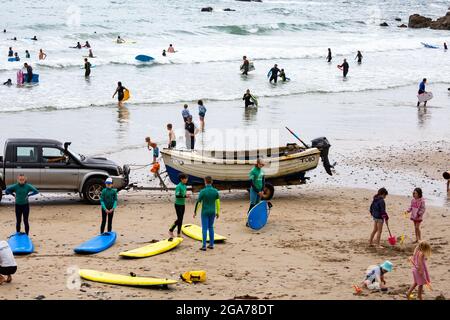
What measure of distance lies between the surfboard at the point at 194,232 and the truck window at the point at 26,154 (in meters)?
4.37

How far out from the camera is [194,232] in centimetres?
1564

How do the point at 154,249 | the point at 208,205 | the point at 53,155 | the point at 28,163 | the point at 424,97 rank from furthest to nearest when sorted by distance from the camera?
1. the point at 424,97
2. the point at 53,155
3. the point at 28,163
4. the point at 208,205
5. the point at 154,249

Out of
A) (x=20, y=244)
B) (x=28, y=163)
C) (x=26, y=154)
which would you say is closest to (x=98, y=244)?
(x=20, y=244)

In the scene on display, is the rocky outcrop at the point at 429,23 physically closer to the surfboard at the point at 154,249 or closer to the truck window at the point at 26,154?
the truck window at the point at 26,154

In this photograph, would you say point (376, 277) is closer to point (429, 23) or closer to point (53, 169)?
point (53, 169)

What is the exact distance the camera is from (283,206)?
1862 cm

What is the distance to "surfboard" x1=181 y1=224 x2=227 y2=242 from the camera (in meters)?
15.2

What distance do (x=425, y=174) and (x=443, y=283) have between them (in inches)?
388

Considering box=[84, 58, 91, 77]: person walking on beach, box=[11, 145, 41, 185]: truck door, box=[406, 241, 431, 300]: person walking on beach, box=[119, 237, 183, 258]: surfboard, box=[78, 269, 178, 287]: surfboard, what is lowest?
box=[119, 237, 183, 258]: surfboard

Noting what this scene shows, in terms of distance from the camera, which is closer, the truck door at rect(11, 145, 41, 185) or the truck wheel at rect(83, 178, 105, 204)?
the truck door at rect(11, 145, 41, 185)

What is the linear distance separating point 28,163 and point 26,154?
0.22 metres

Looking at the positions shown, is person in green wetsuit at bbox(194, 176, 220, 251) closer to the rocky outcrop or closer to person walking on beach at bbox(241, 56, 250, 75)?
person walking on beach at bbox(241, 56, 250, 75)

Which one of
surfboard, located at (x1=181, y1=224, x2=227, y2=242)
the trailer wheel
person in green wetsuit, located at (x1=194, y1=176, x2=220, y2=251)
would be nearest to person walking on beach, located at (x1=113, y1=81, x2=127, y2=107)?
the trailer wheel

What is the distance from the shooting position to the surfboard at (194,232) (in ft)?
50.0
